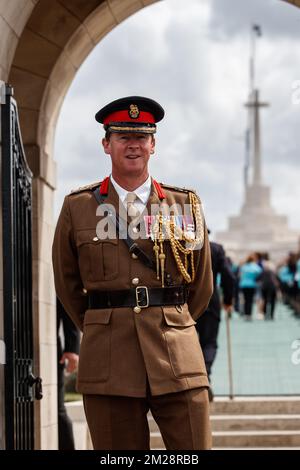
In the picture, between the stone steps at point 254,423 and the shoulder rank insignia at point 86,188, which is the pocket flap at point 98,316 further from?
the stone steps at point 254,423

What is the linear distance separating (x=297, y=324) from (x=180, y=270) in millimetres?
21565

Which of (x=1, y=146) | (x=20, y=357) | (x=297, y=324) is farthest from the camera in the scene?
(x=297, y=324)

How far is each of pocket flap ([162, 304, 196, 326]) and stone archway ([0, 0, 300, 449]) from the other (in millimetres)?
3180

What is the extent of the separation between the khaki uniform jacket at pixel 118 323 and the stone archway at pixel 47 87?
9.84 feet

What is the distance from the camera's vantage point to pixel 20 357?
7.32 meters

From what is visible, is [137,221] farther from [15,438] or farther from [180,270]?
[15,438]

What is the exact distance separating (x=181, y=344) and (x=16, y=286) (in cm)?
188

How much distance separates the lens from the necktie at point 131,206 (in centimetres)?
588

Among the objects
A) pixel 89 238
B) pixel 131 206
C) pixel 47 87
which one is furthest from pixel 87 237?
pixel 47 87

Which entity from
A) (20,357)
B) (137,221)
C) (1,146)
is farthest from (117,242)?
(20,357)

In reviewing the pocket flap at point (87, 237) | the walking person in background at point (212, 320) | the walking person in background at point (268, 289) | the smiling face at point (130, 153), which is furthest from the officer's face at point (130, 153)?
the walking person in background at point (268, 289)

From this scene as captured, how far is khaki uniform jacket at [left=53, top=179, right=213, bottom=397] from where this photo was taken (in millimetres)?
5641

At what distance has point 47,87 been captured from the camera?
9.57m

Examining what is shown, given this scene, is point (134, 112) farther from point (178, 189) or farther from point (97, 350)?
point (97, 350)
